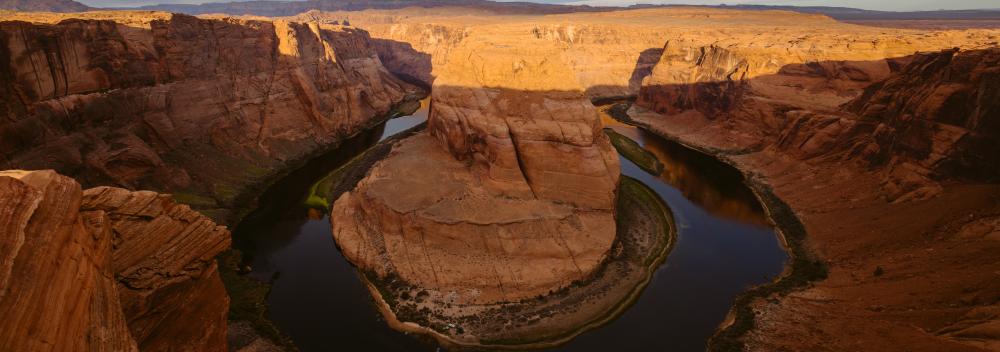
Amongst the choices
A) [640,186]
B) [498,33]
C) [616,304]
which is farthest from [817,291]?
[498,33]

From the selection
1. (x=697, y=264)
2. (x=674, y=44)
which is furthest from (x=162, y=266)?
(x=674, y=44)

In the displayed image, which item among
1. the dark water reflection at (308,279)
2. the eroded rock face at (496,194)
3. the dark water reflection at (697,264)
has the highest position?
the eroded rock face at (496,194)

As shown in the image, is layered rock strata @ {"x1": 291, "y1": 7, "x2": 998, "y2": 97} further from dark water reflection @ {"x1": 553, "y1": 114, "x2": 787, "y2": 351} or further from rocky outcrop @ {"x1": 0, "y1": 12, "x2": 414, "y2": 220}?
rocky outcrop @ {"x1": 0, "y1": 12, "x2": 414, "y2": 220}

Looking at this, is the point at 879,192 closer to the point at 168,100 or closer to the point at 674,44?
the point at 674,44

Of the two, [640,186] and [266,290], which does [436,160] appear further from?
[640,186]

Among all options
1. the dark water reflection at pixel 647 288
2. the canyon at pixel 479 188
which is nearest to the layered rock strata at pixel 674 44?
the canyon at pixel 479 188

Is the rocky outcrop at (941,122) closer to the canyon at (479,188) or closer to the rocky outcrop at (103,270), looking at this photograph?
the canyon at (479,188)
